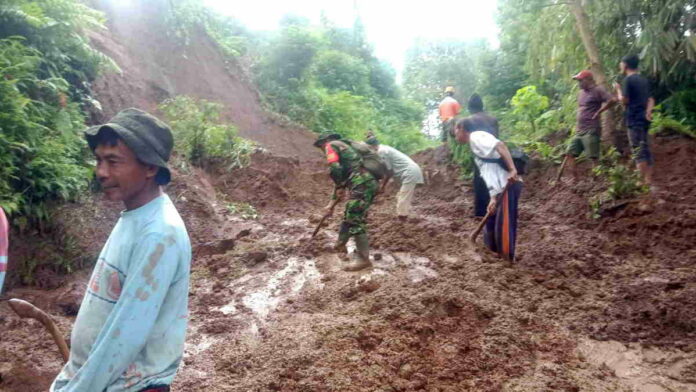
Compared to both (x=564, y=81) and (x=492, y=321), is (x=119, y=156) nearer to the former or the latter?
(x=492, y=321)

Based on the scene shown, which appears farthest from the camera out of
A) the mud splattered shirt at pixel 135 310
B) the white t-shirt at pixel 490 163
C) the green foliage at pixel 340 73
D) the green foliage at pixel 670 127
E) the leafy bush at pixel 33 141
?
the green foliage at pixel 340 73

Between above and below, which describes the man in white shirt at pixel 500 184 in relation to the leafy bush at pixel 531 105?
below

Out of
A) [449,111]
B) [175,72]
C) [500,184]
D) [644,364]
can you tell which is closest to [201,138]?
[175,72]

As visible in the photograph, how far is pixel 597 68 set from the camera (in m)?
9.48

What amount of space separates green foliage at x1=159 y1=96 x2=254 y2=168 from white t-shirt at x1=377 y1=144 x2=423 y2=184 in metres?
3.65

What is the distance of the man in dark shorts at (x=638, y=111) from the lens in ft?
24.7

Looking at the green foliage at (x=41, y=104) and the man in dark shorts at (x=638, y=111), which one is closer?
the green foliage at (x=41, y=104)

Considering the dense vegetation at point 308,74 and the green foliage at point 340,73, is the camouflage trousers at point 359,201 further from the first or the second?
the green foliage at point 340,73

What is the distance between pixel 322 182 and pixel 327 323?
806cm

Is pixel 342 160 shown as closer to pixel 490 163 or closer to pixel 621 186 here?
pixel 490 163

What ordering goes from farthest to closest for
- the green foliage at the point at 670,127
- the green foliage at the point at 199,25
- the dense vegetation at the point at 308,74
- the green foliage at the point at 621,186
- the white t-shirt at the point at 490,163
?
the green foliage at the point at 199,25 < the green foliage at the point at 670,127 < the green foliage at the point at 621,186 < the dense vegetation at the point at 308,74 < the white t-shirt at the point at 490,163

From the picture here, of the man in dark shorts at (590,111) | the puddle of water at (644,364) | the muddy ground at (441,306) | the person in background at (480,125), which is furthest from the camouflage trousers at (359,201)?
the man in dark shorts at (590,111)

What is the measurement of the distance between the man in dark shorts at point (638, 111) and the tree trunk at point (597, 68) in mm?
1434

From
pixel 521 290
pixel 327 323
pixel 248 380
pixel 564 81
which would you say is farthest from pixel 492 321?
pixel 564 81
